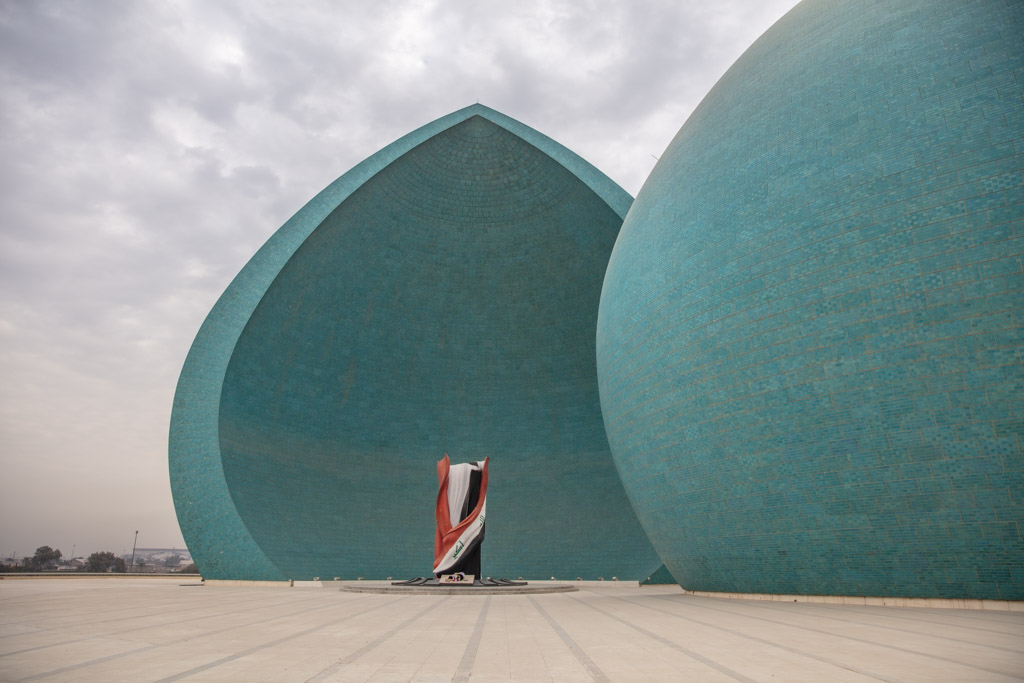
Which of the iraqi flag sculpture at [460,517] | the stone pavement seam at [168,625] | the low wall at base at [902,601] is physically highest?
the iraqi flag sculpture at [460,517]

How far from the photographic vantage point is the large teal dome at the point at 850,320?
792 cm

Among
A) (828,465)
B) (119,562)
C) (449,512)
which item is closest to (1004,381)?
(828,465)

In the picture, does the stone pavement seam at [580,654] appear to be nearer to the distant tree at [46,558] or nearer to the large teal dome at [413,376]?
the large teal dome at [413,376]

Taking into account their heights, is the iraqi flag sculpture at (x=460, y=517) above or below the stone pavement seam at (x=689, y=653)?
above

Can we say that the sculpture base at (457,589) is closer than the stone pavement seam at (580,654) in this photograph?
No

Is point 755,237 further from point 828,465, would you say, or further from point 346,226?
point 346,226

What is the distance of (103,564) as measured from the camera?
39.4 m

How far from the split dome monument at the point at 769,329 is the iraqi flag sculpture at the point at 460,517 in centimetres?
375

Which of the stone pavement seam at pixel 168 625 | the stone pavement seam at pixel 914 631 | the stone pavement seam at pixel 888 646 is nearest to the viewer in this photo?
the stone pavement seam at pixel 888 646

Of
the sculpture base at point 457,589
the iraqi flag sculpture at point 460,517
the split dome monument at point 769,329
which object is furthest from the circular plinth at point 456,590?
the split dome monument at point 769,329

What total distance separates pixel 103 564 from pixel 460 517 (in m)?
34.4

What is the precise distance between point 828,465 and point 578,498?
13.1 m

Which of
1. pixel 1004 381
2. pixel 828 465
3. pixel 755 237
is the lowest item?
pixel 828 465

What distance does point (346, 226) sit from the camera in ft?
63.7
